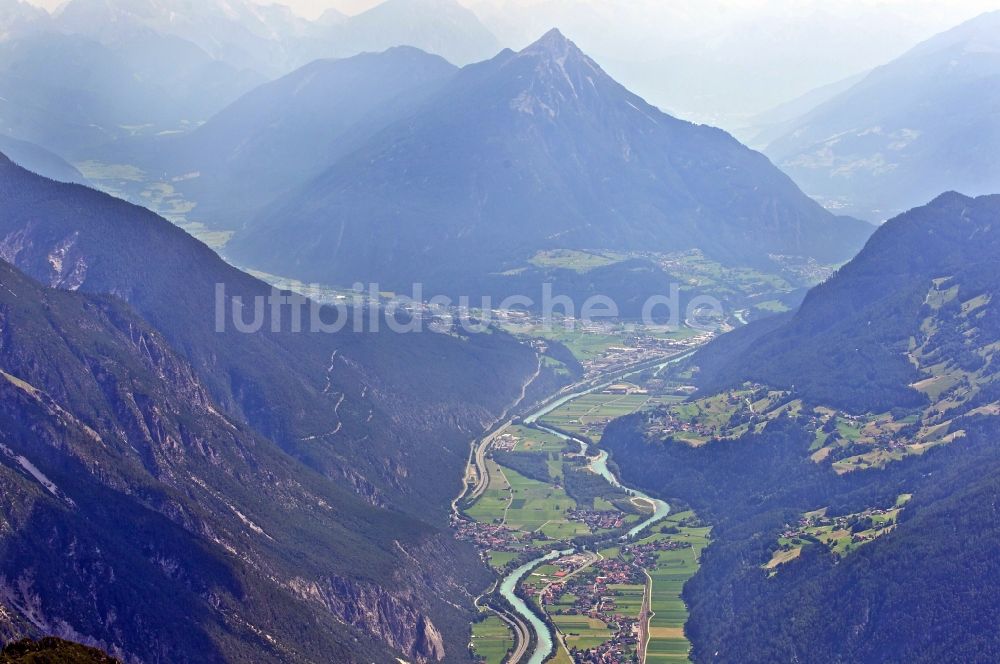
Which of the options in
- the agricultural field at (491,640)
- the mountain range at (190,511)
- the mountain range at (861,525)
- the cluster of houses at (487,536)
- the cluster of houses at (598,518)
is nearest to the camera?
the mountain range at (190,511)

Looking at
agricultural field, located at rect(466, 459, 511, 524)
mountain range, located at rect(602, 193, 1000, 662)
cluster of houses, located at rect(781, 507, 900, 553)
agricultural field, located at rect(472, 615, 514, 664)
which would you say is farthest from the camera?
agricultural field, located at rect(466, 459, 511, 524)

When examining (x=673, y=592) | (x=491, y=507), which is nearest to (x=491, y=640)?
(x=673, y=592)

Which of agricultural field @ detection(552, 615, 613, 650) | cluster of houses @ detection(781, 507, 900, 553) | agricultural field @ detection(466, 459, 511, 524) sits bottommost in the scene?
agricultural field @ detection(552, 615, 613, 650)

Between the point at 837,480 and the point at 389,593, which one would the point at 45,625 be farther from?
the point at 837,480

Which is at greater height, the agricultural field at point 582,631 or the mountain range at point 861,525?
the mountain range at point 861,525

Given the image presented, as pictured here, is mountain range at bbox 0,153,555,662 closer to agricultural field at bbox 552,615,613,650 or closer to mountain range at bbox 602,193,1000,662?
agricultural field at bbox 552,615,613,650

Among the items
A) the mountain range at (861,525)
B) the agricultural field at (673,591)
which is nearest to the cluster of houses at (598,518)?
the agricultural field at (673,591)

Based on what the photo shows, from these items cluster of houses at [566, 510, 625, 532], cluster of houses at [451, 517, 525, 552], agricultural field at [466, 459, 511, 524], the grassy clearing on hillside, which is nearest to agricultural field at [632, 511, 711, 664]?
the grassy clearing on hillside

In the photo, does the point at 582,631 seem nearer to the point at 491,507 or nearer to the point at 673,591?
the point at 673,591

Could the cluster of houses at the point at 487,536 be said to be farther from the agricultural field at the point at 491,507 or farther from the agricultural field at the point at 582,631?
the agricultural field at the point at 582,631

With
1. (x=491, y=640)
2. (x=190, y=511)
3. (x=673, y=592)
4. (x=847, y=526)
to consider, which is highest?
(x=190, y=511)
